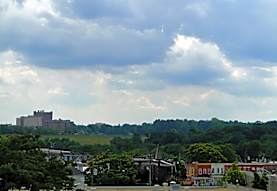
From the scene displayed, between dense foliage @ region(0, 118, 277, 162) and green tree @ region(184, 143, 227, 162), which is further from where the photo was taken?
dense foliage @ region(0, 118, 277, 162)

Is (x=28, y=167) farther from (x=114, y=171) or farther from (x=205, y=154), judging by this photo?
(x=205, y=154)

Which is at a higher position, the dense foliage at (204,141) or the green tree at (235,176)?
the dense foliage at (204,141)

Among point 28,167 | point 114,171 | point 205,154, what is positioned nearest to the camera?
point 28,167

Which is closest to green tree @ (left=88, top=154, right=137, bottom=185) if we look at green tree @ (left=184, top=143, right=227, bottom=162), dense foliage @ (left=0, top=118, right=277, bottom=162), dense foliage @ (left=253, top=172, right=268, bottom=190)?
dense foliage @ (left=253, top=172, right=268, bottom=190)

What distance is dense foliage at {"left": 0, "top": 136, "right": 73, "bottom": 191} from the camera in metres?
26.6

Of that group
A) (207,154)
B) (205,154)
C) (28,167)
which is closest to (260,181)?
(205,154)

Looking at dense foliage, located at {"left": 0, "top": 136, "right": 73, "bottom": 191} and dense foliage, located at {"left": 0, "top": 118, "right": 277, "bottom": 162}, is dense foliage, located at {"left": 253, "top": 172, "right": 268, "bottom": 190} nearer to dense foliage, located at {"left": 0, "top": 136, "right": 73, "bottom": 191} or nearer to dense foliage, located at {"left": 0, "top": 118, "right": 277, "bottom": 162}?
dense foliage, located at {"left": 0, "top": 136, "right": 73, "bottom": 191}

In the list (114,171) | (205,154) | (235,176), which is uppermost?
(205,154)

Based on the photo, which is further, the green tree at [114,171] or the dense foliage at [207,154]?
the dense foliage at [207,154]

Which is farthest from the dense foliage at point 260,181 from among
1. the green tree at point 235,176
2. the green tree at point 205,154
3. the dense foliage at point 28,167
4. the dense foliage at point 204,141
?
the dense foliage at point 204,141

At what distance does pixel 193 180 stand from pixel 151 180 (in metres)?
9.26

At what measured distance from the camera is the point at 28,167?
90.9 ft

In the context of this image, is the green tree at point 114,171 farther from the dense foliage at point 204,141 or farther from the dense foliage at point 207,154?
the dense foliage at point 204,141

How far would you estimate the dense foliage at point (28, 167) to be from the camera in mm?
26641
